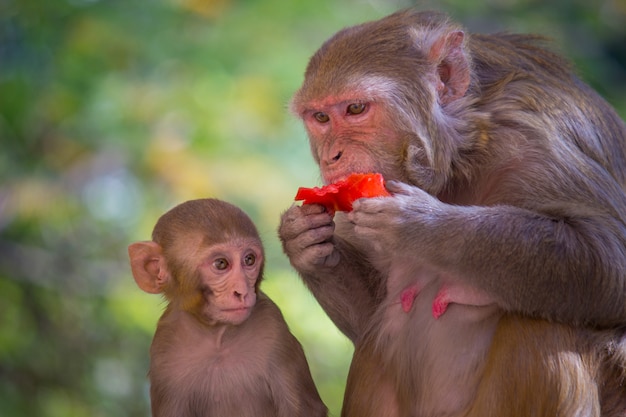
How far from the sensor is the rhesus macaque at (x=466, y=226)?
13.9 feet

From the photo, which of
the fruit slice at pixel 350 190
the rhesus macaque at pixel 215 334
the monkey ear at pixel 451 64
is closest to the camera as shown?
the fruit slice at pixel 350 190

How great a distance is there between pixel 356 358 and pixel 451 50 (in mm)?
1560

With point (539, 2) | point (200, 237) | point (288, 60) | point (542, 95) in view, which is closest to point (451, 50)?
point (542, 95)

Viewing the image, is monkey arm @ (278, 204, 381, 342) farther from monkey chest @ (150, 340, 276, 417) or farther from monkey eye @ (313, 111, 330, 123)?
monkey chest @ (150, 340, 276, 417)

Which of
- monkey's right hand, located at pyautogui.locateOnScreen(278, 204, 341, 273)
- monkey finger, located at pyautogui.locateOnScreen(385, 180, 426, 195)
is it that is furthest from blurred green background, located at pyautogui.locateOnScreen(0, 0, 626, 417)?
monkey finger, located at pyautogui.locateOnScreen(385, 180, 426, 195)

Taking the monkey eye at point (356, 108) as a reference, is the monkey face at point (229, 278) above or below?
below

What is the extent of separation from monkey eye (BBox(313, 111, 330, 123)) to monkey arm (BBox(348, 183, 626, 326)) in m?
0.60

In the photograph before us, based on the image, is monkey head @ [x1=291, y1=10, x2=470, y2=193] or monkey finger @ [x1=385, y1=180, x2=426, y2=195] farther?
monkey head @ [x1=291, y1=10, x2=470, y2=193]

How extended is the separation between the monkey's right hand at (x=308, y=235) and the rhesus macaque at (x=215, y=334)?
0.17 m

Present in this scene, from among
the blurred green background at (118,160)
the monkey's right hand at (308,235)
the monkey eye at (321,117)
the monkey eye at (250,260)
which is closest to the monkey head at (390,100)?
the monkey eye at (321,117)

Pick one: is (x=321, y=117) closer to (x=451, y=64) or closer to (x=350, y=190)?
(x=350, y=190)

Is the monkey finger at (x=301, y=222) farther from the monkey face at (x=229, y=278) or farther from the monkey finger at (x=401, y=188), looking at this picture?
the monkey finger at (x=401, y=188)

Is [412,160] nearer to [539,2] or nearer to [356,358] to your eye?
[356,358]

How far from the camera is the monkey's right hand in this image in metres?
4.71
